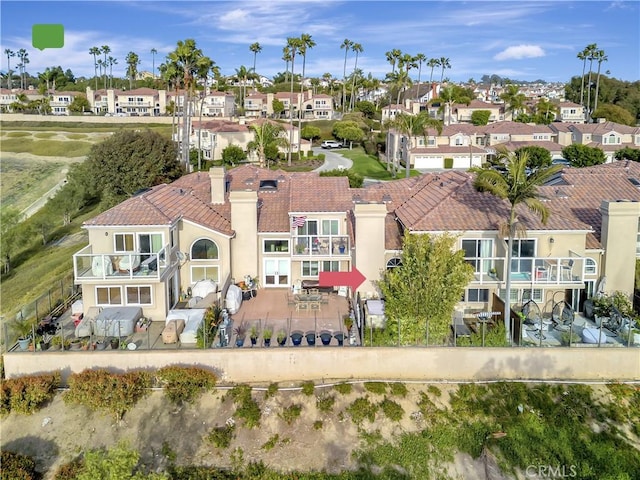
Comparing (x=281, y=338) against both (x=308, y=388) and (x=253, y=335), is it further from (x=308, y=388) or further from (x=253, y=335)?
(x=308, y=388)

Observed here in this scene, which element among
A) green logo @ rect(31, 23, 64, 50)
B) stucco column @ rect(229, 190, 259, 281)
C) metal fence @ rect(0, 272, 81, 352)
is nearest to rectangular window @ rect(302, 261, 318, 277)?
stucco column @ rect(229, 190, 259, 281)

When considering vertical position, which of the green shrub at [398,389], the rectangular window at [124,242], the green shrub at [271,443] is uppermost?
the rectangular window at [124,242]

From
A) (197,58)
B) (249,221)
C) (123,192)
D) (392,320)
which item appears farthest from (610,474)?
(197,58)

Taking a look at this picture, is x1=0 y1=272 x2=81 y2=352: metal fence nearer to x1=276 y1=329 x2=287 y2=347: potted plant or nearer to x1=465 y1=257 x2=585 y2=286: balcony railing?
x1=276 y1=329 x2=287 y2=347: potted plant

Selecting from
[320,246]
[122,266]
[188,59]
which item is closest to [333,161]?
[188,59]

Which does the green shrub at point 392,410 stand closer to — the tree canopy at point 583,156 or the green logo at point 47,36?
the green logo at point 47,36

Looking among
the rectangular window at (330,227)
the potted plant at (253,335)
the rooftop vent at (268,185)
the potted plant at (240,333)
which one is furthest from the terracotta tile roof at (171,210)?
the potted plant at (253,335)

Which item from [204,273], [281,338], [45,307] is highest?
[204,273]
